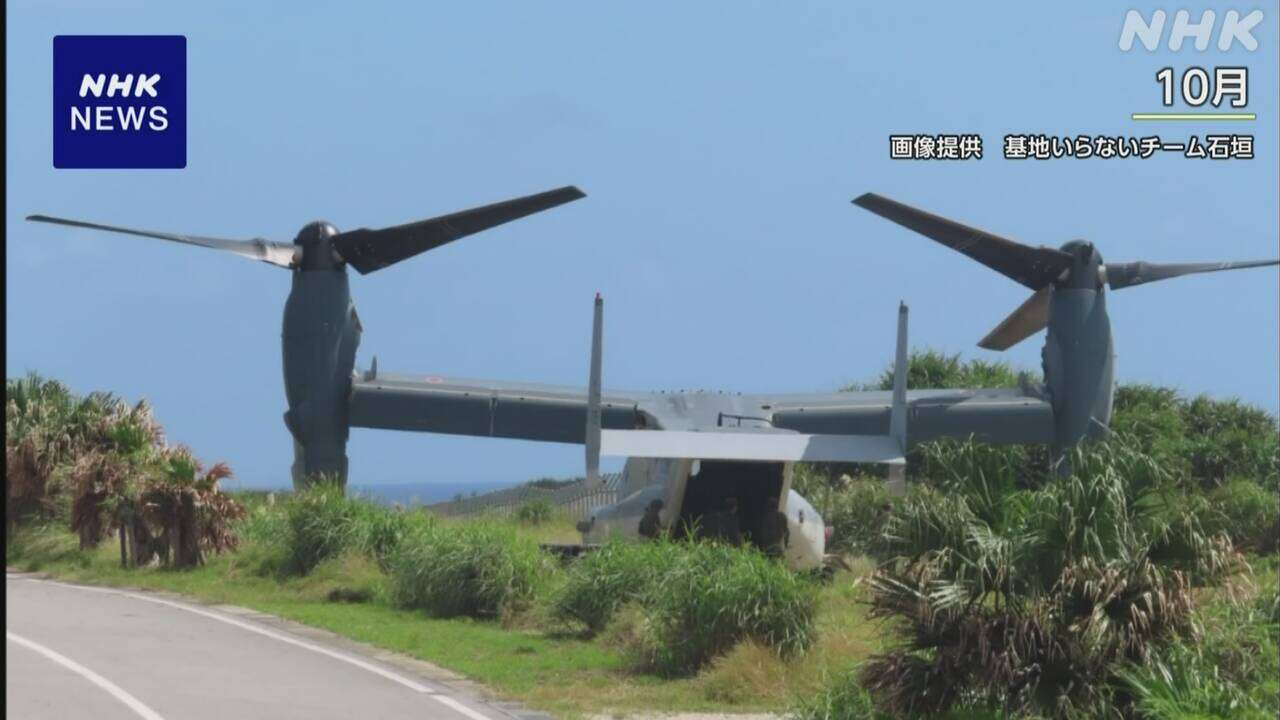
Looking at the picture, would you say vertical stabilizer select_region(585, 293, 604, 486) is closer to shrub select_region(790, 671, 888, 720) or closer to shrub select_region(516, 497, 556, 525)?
shrub select_region(790, 671, 888, 720)

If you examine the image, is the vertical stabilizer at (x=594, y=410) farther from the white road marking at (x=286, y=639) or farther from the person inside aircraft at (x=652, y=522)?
the white road marking at (x=286, y=639)

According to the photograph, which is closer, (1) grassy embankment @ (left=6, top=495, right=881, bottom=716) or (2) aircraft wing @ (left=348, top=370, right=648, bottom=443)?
(1) grassy embankment @ (left=6, top=495, right=881, bottom=716)

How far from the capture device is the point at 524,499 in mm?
48125

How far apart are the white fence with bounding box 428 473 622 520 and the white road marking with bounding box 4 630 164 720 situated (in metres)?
25.0

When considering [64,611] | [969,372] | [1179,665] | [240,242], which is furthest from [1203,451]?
[1179,665]

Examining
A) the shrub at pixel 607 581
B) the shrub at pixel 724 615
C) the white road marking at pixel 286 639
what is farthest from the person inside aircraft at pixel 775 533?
the white road marking at pixel 286 639

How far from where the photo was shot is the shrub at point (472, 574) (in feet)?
61.5

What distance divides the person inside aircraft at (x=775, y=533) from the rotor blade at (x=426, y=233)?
20.0 ft

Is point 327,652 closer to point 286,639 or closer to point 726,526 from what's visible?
point 286,639

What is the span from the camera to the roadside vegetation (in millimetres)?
9742

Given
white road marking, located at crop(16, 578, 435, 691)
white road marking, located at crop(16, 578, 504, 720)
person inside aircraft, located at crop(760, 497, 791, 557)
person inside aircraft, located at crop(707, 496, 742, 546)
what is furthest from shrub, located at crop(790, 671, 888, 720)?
person inside aircraft, located at crop(707, 496, 742, 546)

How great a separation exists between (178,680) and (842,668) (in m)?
5.56

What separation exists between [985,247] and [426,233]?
344 inches

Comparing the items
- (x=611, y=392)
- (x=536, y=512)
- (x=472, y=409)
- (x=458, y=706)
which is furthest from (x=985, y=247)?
(x=536, y=512)
